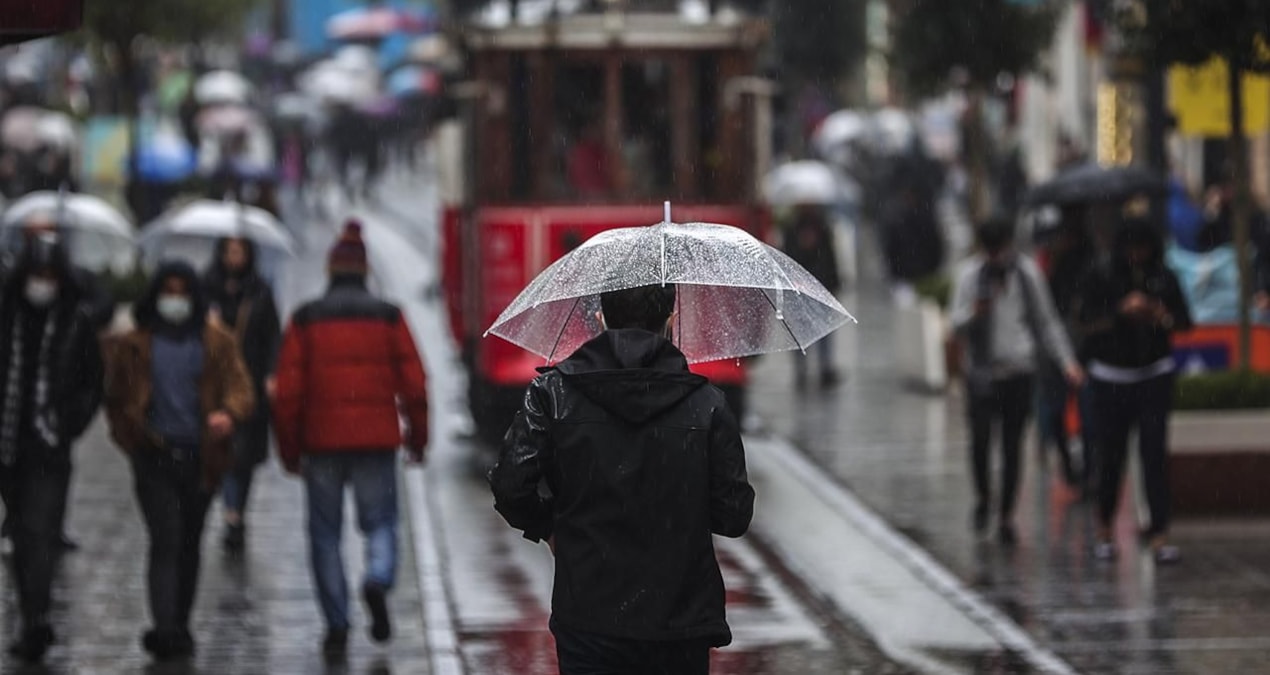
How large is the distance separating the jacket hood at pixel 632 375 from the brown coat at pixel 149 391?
4.80 meters

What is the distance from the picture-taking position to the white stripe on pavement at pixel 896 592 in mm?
10812

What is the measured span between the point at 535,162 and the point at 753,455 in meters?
2.38

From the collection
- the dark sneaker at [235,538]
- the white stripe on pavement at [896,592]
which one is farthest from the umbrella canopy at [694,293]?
the dark sneaker at [235,538]

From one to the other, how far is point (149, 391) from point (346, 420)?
808 mm

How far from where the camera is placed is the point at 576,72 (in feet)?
57.8

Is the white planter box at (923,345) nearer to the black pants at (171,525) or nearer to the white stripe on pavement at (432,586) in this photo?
the white stripe on pavement at (432,586)

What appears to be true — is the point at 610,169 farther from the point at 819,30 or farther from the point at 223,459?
the point at 819,30

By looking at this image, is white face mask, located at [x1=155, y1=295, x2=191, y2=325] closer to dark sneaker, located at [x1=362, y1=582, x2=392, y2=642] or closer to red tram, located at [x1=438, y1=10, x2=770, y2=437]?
dark sneaker, located at [x1=362, y1=582, x2=392, y2=642]

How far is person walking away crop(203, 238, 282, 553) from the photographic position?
43.9 ft

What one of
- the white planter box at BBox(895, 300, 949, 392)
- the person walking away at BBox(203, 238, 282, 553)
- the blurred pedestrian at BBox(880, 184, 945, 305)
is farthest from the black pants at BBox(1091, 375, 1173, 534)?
the blurred pedestrian at BBox(880, 184, 945, 305)

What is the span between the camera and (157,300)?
35.2 ft

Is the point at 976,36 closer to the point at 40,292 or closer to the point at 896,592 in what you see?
the point at 896,592

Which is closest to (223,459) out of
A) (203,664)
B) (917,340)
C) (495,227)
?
(203,664)

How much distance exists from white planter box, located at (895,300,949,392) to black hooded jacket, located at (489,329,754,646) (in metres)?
15.2
